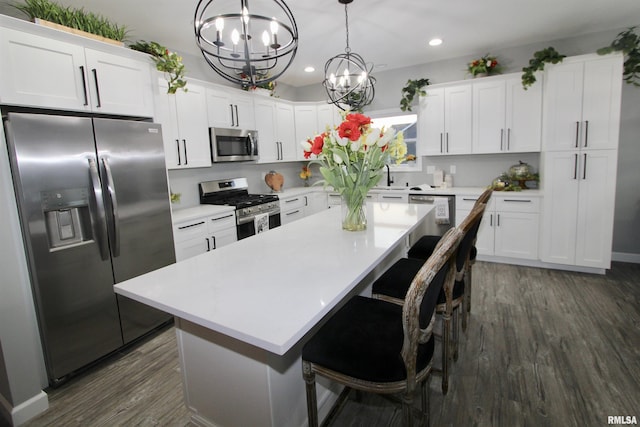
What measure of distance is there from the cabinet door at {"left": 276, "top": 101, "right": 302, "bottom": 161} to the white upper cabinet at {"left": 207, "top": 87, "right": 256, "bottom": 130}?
1.87 ft

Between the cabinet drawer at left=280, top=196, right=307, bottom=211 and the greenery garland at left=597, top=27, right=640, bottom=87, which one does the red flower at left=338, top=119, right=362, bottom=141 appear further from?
the greenery garland at left=597, top=27, right=640, bottom=87

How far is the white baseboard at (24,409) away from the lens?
1.93m

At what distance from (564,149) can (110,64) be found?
14.5ft

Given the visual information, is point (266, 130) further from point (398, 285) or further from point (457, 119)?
point (398, 285)

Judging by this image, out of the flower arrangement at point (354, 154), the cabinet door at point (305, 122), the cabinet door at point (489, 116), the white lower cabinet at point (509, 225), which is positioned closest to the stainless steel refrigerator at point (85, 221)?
the flower arrangement at point (354, 154)

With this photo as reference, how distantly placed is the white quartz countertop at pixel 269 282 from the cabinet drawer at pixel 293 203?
239 cm

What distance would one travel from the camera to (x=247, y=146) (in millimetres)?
4234

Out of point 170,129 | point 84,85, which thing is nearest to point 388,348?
point 84,85

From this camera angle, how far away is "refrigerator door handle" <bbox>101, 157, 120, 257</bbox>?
2.33 meters

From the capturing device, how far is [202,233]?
3.36 meters

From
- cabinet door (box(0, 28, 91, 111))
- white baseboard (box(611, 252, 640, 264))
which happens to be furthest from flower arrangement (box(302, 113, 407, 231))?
white baseboard (box(611, 252, 640, 264))

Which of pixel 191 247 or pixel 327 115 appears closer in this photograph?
pixel 191 247

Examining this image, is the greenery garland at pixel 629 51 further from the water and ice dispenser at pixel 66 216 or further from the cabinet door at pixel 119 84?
the water and ice dispenser at pixel 66 216

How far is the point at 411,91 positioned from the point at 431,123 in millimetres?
521
